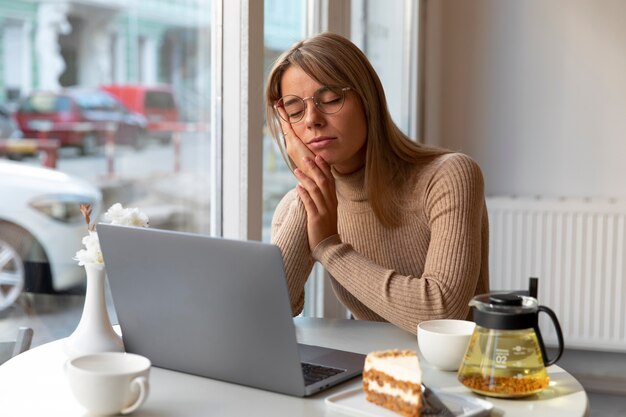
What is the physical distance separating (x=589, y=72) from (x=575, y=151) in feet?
1.11

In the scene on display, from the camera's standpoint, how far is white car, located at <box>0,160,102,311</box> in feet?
4.55

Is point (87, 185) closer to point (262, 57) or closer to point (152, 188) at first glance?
point (152, 188)

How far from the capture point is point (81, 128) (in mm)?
1550

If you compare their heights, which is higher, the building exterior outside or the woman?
the building exterior outside

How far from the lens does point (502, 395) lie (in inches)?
41.1

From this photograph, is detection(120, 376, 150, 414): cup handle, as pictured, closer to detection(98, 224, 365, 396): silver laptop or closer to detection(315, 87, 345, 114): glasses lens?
detection(98, 224, 365, 396): silver laptop

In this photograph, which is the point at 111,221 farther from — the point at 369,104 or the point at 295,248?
the point at 369,104

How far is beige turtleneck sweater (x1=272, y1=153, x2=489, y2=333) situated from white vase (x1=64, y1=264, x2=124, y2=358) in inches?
17.6

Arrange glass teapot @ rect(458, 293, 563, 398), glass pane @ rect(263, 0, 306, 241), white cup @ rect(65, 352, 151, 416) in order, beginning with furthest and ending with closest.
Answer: glass pane @ rect(263, 0, 306, 241)
glass teapot @ rect(458, 293, 563, 398)
white cup @ rect(65, 352, 151, 416)

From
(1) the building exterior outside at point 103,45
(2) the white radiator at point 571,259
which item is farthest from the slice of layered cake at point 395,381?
(2) the white radiator at point 571,259

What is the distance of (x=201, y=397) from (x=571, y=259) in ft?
8.88

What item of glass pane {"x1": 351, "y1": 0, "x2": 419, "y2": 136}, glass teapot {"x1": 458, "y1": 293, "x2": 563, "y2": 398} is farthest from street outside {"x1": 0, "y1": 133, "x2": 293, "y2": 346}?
glass pane {"x1": 351, "y1": 0, "x2": 419, "y2": 136}

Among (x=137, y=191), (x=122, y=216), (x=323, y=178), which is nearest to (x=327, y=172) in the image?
(x=323, y=178)

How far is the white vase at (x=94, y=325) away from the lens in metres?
1.19
